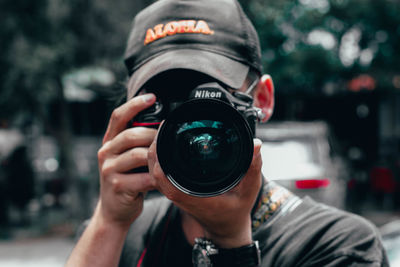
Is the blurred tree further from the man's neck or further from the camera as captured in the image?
the camera

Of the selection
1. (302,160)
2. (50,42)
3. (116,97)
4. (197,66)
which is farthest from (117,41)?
(197,66)

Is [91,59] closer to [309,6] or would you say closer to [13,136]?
[13,136]

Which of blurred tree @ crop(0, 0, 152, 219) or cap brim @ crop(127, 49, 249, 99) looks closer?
cap brim @ crop(127, 49, 249, 99)

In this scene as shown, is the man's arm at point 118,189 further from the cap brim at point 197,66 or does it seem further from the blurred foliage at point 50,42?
the blurred foliage at point 50,42

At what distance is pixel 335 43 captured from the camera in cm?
1143

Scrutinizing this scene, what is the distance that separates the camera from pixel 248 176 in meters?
1.04

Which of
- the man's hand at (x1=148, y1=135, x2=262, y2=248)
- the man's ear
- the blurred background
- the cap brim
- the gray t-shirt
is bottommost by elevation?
the blurred background

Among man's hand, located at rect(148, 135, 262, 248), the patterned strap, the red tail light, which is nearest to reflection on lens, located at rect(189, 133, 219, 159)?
man's hand, located at rect(148, 135, 262, 248)

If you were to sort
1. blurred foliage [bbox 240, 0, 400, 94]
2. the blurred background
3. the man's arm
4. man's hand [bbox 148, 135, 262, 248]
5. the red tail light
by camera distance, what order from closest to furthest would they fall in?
man's hand [bbox 148, 135, 262, 248]
the man's arm
the red tail light
the blurred background
blurred foliage [bbox 240, 0, 400, 94]

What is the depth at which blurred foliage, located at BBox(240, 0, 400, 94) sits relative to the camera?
10500 millimetres

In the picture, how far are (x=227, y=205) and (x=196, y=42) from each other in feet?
1.63

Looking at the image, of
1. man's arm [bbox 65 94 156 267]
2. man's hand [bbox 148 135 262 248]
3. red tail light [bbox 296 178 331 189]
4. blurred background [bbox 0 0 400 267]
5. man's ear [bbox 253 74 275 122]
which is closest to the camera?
man's hand [bbox 148 135 262 248]

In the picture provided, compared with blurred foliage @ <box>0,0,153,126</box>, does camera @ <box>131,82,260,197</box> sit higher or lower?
higher

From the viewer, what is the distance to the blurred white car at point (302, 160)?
481 cm
